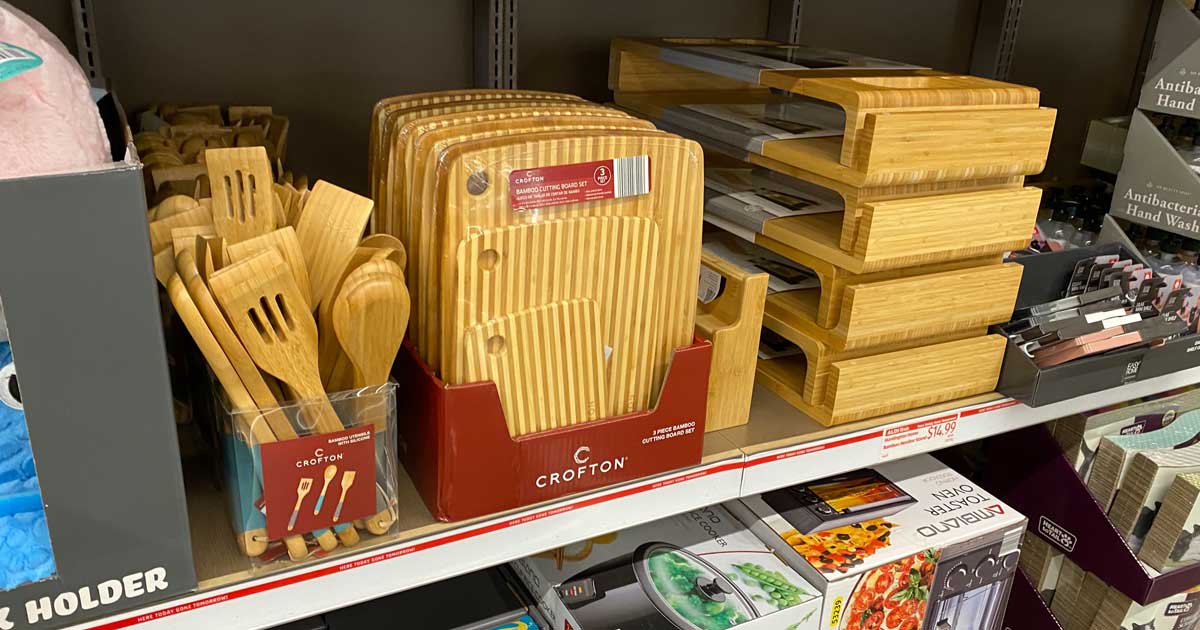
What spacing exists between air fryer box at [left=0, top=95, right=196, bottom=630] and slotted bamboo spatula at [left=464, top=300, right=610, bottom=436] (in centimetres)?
30

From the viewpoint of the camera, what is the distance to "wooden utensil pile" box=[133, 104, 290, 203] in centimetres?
110

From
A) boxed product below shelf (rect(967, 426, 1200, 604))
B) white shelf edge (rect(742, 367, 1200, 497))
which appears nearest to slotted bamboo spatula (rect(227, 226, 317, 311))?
white shelf edge (rect(742, 367, 1200, 497))

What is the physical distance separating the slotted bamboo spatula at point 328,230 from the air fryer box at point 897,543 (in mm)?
828

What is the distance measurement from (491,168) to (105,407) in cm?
40

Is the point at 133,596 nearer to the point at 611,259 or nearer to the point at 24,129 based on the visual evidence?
the point at 24,129

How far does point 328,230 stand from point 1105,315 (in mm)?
1228

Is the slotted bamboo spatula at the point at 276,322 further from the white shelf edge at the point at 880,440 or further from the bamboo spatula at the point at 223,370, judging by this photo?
the white shelf edge at the point at 880,440

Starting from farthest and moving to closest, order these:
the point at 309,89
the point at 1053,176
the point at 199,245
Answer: the point at 1053,176, the point at 309,89, the point at 199,245

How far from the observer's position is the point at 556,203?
3.11 feet

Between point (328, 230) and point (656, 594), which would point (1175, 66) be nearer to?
point (656, 594)

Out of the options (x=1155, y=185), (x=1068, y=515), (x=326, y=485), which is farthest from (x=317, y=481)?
(x=1155, y=185)

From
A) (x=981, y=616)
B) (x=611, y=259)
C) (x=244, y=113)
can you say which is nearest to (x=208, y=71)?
(x=244, y=113)

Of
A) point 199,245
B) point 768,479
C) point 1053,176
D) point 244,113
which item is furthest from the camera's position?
point 1053,176

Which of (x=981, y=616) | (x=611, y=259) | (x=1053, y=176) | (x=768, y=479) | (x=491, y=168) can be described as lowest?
(x=981, y=616)
